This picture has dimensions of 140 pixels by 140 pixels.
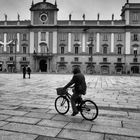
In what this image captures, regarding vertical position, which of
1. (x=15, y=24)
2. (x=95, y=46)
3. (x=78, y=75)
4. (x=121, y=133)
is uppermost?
(x=15, y=24)

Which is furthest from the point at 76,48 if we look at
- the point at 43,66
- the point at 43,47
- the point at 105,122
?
the point at 105,122

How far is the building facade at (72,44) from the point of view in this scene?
175 feet

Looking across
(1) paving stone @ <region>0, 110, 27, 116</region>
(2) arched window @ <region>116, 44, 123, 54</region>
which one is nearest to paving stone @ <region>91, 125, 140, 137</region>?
(1) paving stone @ <region>0, 110, 27, 116</region>

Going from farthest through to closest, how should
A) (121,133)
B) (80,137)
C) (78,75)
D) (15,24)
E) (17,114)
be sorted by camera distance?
1. (15,24)
2. (17,114)
3. (78,75)
4. (121,133)
5. (80,137)

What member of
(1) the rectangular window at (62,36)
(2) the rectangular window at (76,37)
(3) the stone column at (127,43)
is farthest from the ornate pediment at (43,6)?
(3) the stone column at (127,43)

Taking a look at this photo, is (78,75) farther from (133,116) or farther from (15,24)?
(15,24)

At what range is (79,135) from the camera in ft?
16.0

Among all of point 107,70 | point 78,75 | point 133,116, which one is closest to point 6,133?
point 78,75

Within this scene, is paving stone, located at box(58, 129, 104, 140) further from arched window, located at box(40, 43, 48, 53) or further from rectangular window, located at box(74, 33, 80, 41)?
arched window, located at box(40, 43, 48, 53)

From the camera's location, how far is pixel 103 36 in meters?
54.2

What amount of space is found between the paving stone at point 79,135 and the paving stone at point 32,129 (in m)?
0.20

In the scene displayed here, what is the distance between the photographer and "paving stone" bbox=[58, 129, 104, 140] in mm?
4742

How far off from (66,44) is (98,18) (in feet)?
36.8

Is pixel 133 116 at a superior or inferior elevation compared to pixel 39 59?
inferior
